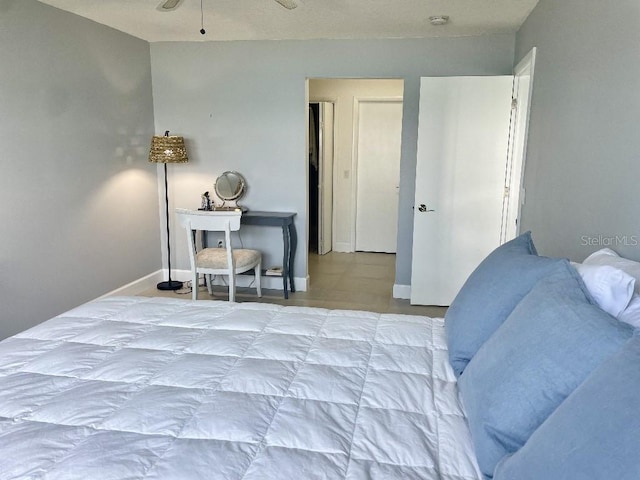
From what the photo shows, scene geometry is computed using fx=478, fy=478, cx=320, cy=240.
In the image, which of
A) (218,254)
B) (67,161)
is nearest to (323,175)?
(218,254)

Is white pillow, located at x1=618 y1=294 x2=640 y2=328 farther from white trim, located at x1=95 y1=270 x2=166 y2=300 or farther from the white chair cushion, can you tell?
white trim, located at x1=95 y1=270 x2=166 y2=300

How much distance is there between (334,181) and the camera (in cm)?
668

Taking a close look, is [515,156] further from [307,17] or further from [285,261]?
[285,261]

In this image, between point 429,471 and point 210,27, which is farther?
point 210,27

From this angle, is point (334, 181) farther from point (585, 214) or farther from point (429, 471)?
point (429, 471)

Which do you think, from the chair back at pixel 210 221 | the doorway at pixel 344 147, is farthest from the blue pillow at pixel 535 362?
the doorway at pixel 344 147

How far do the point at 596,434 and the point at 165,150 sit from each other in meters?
4.23

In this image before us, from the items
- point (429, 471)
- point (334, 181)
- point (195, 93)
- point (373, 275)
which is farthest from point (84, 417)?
point (334, 181)

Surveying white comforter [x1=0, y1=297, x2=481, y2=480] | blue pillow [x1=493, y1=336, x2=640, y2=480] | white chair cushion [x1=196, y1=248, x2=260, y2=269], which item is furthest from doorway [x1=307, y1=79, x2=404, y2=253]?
blue pillow [x1=493, y1=336, x2=640, y2=480]

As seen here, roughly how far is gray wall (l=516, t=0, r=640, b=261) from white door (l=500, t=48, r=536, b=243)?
0.57m

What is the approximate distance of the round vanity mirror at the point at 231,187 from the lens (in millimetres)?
4668

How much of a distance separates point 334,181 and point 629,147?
16.8ft

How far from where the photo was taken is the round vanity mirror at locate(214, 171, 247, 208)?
15.3ft

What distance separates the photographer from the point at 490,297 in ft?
5.12
